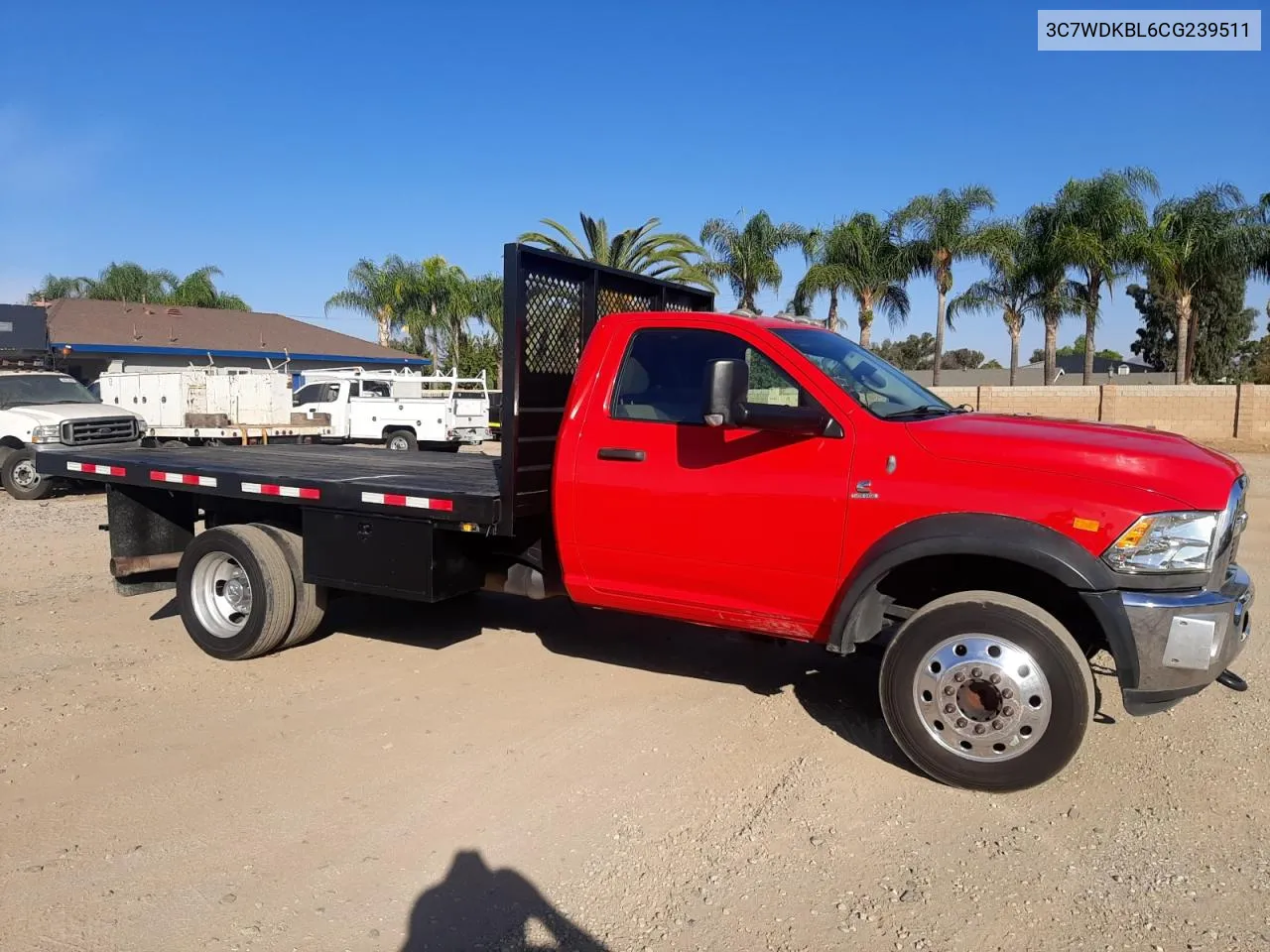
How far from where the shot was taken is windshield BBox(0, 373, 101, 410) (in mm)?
15422

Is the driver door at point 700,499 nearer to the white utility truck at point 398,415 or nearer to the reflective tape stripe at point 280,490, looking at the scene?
the reflective tape stripe at point 280,490

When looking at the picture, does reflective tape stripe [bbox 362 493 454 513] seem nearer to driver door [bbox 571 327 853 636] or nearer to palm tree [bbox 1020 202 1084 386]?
driver door [bbox 571 327 853 636]

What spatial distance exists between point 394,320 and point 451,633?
37.9 meters

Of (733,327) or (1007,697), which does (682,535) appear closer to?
(733,327)

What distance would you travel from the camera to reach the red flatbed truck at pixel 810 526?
13.1ft

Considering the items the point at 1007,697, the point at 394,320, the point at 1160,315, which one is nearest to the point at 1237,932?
the point at 1007,697

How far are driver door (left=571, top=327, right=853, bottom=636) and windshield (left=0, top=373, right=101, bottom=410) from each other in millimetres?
13869

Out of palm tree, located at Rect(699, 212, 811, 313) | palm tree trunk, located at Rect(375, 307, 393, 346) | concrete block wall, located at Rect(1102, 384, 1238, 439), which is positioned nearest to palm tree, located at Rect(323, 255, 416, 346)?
palm tree trunk, located at Rect(375, 307, 393, 346)

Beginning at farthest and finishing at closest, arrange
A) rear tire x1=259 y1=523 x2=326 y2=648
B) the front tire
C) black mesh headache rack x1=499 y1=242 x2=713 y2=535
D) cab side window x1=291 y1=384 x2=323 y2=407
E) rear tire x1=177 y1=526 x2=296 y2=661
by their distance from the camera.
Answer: cab side window x1=291 y1=384 x2=323 y2=407, the front tire, rear tire x1=259 y1=523 x2=326 y2=648, rear tire x1=177 y1=526 x2=296 y2=661, black mesh headache rack x1=499 y1=242 x2=713 y2=535

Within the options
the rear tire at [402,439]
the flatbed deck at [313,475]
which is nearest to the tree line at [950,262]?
the rear tire at [402,439]

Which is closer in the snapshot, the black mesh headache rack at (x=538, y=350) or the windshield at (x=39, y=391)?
the black mesh headache rack at (x=538, y=350)

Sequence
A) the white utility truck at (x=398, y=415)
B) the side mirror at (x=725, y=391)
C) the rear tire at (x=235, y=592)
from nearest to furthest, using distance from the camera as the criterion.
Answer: the side mirror at (x=725, y=391) < the rear tire at (x=235, y=592) < the white utility truck at (x=398, y=415)

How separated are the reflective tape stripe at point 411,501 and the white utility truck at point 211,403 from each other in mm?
13221

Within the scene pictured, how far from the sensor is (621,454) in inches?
195
